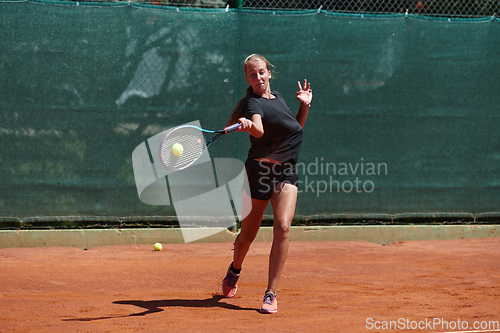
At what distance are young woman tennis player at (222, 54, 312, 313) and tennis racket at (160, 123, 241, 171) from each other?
26 cm

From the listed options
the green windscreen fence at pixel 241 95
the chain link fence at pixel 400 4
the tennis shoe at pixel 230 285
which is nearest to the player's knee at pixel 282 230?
the tennis shoe at pixel 230 285

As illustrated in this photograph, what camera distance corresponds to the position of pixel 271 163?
3.58 m

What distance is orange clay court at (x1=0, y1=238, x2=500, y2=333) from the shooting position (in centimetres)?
323

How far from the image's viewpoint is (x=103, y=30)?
18.1ft

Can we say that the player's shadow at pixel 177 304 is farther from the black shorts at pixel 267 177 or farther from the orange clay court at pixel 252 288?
the black shorts at pixel 267 177

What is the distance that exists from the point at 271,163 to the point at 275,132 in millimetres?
205

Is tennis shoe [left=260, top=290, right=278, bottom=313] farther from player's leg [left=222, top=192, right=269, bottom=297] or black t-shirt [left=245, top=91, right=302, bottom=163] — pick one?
black t-shirt [left=245, top=91, right=302, bottom=163]

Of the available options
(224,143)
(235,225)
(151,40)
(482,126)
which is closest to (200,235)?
(235,225)

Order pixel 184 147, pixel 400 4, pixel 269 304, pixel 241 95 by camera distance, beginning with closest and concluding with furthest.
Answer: pixel 269 304 < pixel 184 147 < pixel 241 95 < pixel 400 4

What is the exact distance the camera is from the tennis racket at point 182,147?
11.2 feet

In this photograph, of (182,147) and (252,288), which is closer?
(182,147)

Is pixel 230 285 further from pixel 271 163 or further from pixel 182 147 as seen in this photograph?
pixel 182 147

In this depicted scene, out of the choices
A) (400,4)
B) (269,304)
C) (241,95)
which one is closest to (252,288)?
(269,304)

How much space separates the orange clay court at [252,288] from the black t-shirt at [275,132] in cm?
102
